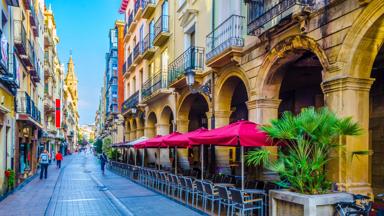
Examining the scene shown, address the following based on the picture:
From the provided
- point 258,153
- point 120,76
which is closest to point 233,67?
point 258,153

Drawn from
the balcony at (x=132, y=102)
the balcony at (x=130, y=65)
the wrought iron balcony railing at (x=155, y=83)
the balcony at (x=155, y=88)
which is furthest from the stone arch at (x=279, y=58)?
the balcony at (x=130, y=65)

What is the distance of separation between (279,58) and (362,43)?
9.12 feet

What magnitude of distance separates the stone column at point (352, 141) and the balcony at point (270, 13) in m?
2.15

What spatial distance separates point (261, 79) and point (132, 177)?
12.3 m

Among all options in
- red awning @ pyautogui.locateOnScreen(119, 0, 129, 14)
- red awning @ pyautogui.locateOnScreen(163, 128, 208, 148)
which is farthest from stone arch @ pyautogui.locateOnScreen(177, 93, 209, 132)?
red awning @ pyautogui.locateOnScreen(119, 0, 129, 14)

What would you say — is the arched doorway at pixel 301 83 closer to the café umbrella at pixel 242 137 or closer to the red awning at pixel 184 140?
the café umbrella at pixel 242 137

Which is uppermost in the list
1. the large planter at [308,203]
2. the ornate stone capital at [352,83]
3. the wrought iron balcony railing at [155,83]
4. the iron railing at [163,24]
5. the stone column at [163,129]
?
the iron railing at [163,24]

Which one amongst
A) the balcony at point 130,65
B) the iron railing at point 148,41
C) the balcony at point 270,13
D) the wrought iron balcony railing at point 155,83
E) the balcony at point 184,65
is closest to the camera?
the balcony at point 270,13

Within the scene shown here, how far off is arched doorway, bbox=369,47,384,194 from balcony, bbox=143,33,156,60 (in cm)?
1496

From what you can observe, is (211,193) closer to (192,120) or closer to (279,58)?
(279,58)

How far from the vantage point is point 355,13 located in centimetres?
714

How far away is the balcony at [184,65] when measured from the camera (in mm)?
15695

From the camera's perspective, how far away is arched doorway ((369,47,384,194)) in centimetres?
1095

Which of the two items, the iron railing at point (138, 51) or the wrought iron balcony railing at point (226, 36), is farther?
the iron railing at point (138, 51)
